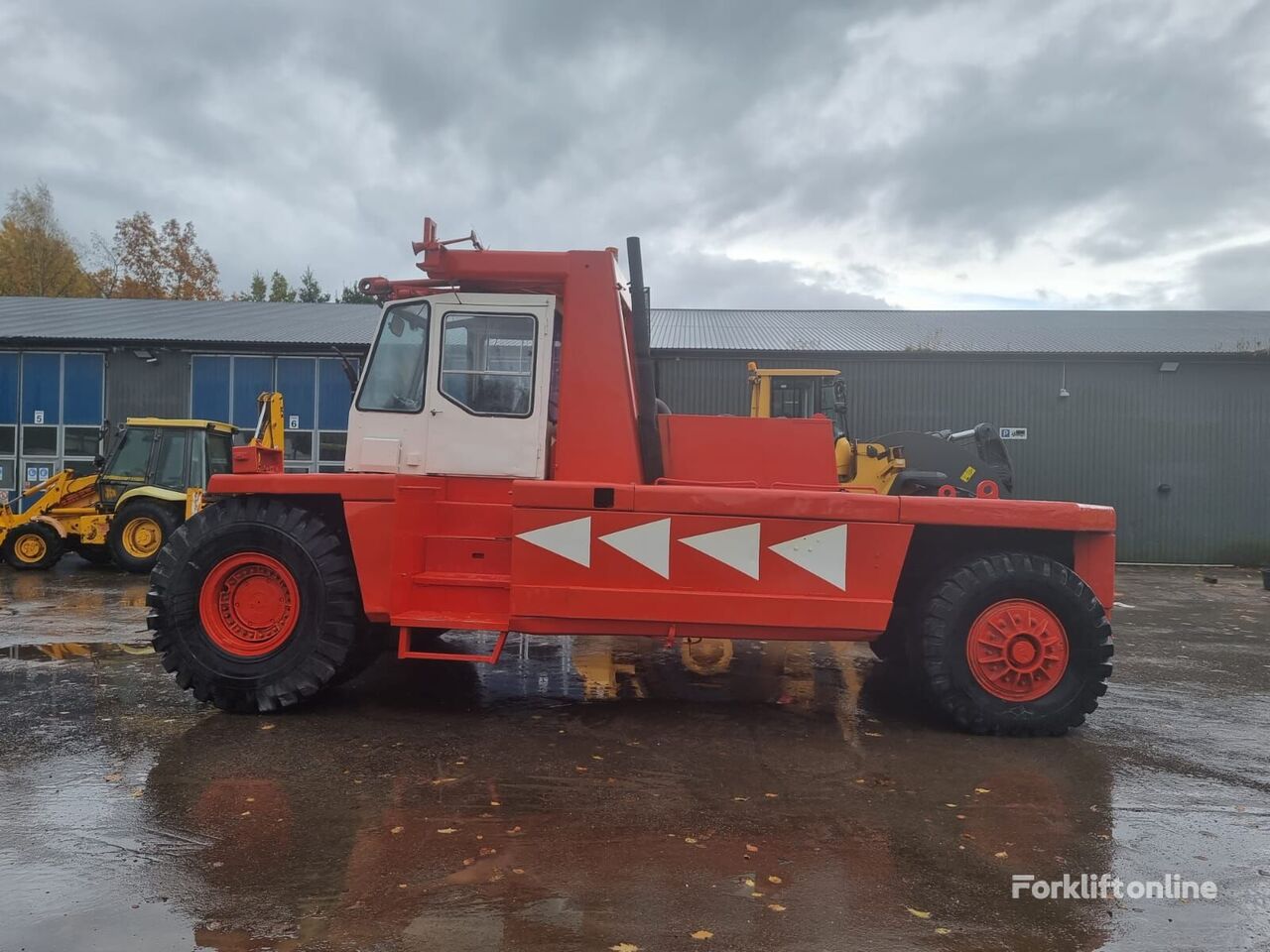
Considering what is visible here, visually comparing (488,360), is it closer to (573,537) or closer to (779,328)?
(573,537)

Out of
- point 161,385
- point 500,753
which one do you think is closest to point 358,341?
point 161,385

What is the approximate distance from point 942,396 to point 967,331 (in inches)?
147

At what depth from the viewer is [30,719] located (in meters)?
5.29

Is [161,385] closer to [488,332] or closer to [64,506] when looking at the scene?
[64,506]

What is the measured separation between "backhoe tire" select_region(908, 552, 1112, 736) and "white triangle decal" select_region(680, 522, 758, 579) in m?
1.24

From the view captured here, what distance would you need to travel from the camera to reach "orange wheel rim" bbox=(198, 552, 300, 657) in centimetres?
548

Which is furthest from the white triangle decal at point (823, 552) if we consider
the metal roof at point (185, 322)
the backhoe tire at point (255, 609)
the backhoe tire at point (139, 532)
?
the metal roof at point (185, 322)

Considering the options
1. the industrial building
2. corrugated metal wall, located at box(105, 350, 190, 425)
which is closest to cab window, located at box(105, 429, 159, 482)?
the industrial building

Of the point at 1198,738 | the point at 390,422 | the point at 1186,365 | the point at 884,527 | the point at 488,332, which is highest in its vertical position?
the point at 1186,365

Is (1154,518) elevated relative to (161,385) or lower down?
lower down

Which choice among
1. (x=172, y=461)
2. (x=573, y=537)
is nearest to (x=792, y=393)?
(x=573, y=537)

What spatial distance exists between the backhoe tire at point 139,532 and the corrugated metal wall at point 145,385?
673 cm

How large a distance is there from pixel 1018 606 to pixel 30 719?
21.1 ft

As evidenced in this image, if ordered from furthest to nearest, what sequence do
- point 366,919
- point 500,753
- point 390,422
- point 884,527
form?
point 390,422, point 884,527, point 500,753, point 366,919
